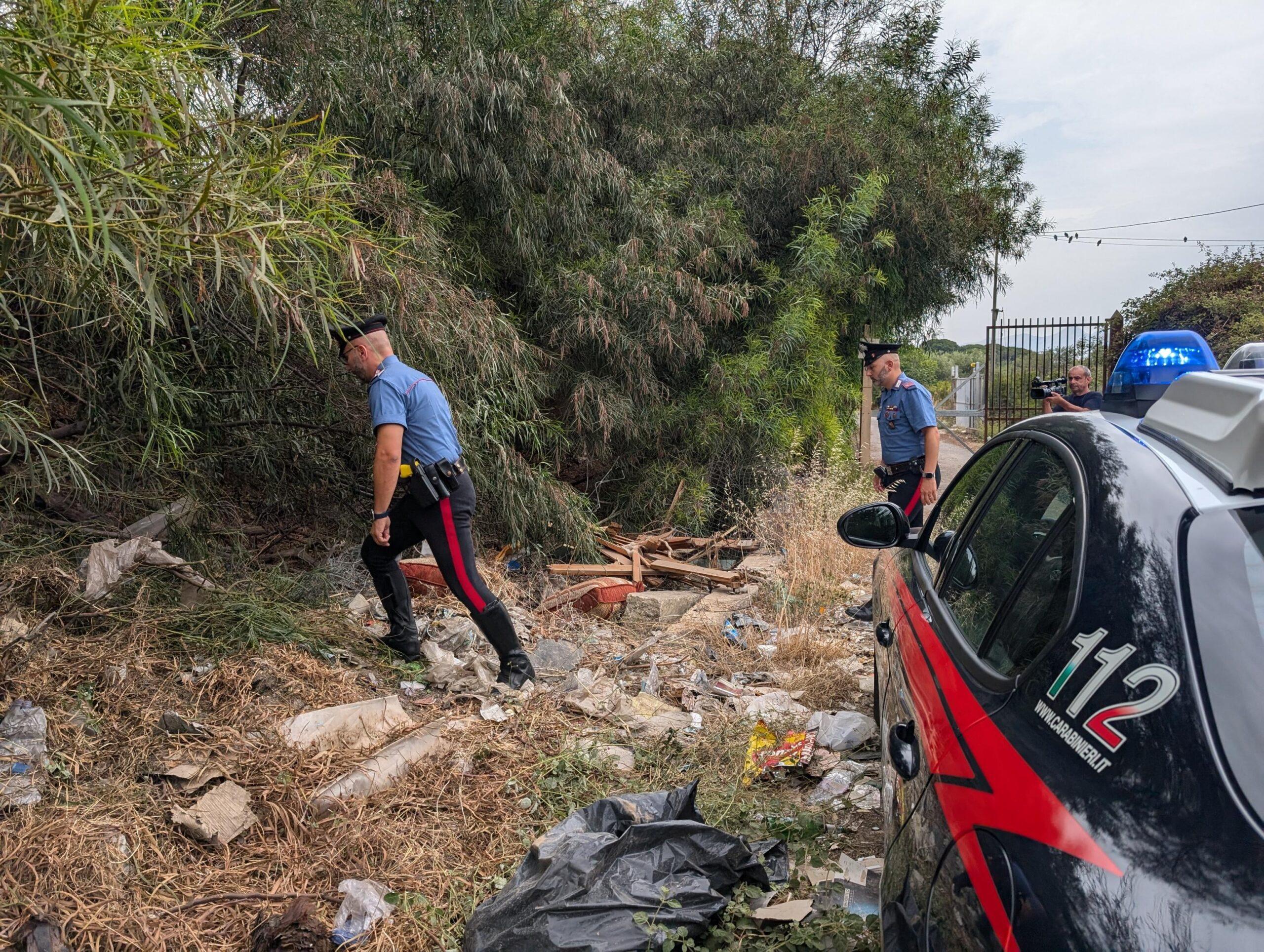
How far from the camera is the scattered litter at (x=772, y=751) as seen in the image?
3.87 metres

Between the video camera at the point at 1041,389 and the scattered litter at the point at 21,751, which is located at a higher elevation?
the video camera at the point at 1041,389

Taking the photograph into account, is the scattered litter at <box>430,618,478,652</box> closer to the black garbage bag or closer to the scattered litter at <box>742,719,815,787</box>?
the scattered litter at <box>742,719,815,787</box>

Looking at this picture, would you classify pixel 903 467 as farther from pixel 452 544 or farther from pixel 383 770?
pixel 383 770

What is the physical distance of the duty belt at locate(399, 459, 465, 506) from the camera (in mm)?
4383

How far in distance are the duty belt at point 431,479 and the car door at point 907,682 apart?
2.06 metres

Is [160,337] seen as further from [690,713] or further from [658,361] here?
[658,361]

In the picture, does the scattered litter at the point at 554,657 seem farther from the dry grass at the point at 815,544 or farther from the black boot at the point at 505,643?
the dry grass at the point at 815,544

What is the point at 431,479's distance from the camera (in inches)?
173

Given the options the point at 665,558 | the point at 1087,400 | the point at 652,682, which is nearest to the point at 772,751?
the point at 652,682

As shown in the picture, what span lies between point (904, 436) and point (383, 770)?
4138 mm

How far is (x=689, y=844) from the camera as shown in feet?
8.61

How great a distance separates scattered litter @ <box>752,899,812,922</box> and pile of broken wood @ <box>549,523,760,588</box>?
179 inches

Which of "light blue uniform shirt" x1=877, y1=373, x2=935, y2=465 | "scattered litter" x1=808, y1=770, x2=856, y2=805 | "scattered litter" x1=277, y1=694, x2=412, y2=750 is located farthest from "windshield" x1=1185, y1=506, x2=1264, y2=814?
"light blue uniform shirt" x1=877, y1=373, x2=935, y2=465

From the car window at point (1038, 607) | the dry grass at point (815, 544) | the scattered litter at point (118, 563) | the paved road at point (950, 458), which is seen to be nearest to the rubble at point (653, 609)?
the dry grass at point (815, 544)
